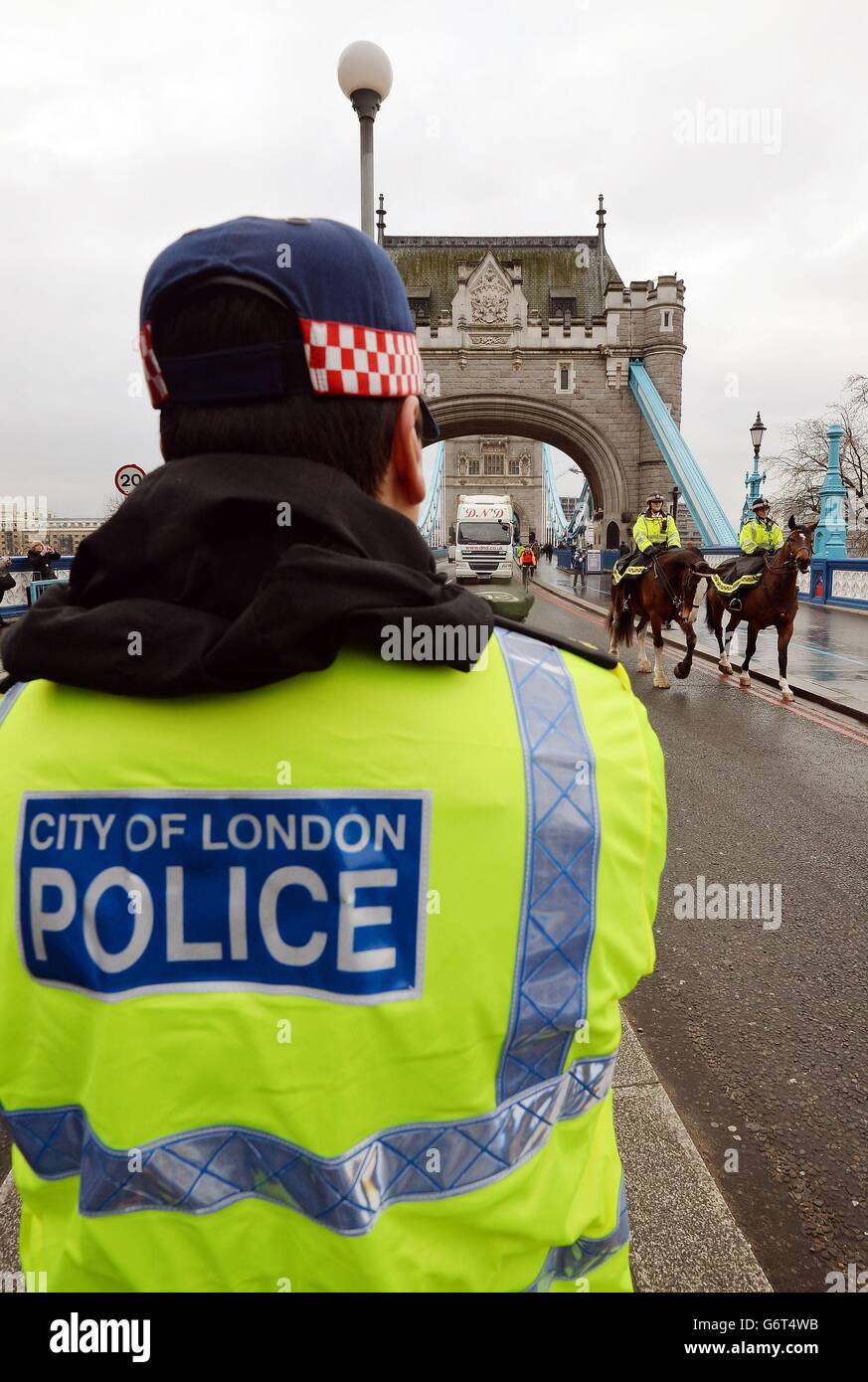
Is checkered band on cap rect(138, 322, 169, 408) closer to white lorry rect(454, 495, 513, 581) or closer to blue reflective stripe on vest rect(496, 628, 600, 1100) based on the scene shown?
blue reflective stripe on vest rect(496, 628, 600, 1100)

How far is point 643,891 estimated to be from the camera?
933 mm

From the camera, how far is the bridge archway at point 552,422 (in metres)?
33.6

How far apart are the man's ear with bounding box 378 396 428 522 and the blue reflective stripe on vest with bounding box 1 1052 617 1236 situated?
0.69 metres

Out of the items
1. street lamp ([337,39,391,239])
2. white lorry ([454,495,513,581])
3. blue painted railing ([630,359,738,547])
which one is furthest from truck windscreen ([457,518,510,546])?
street lamp ([337,39,391,239])

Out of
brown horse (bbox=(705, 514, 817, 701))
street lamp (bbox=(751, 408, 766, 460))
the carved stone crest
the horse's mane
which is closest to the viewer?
brown horse (bbox=(705, 514, 817, 701))

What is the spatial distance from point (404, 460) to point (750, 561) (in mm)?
9215

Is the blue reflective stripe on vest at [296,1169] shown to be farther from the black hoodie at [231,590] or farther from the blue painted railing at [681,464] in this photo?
the blue painted railing at [681,464]

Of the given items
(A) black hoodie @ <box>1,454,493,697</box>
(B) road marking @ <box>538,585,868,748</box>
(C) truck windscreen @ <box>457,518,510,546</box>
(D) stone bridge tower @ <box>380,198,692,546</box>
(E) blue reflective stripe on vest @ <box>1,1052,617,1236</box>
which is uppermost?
(D) stone bridge tower @ <box>380,198,692,546</box>

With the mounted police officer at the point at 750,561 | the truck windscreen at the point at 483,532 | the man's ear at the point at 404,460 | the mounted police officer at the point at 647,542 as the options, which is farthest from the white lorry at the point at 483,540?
the man's ear at the point at 404,460

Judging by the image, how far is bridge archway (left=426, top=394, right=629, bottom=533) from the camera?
33594mm

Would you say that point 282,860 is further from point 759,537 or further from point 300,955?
point 759,537

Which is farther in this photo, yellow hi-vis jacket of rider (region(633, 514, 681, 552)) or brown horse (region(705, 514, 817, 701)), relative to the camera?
yellow hi-vis jacket of rider (region(633, 514, 681, 552))

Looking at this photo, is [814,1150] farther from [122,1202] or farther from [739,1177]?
[122,1202]

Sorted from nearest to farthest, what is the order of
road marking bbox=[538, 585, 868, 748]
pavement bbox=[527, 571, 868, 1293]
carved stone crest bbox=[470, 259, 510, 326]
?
pavement bbox=[527, 571, 868, 1293] < road marking bbox=[538, 585, 868, 748] < carved stone crest bbox=[470, 259, 510, 326]
